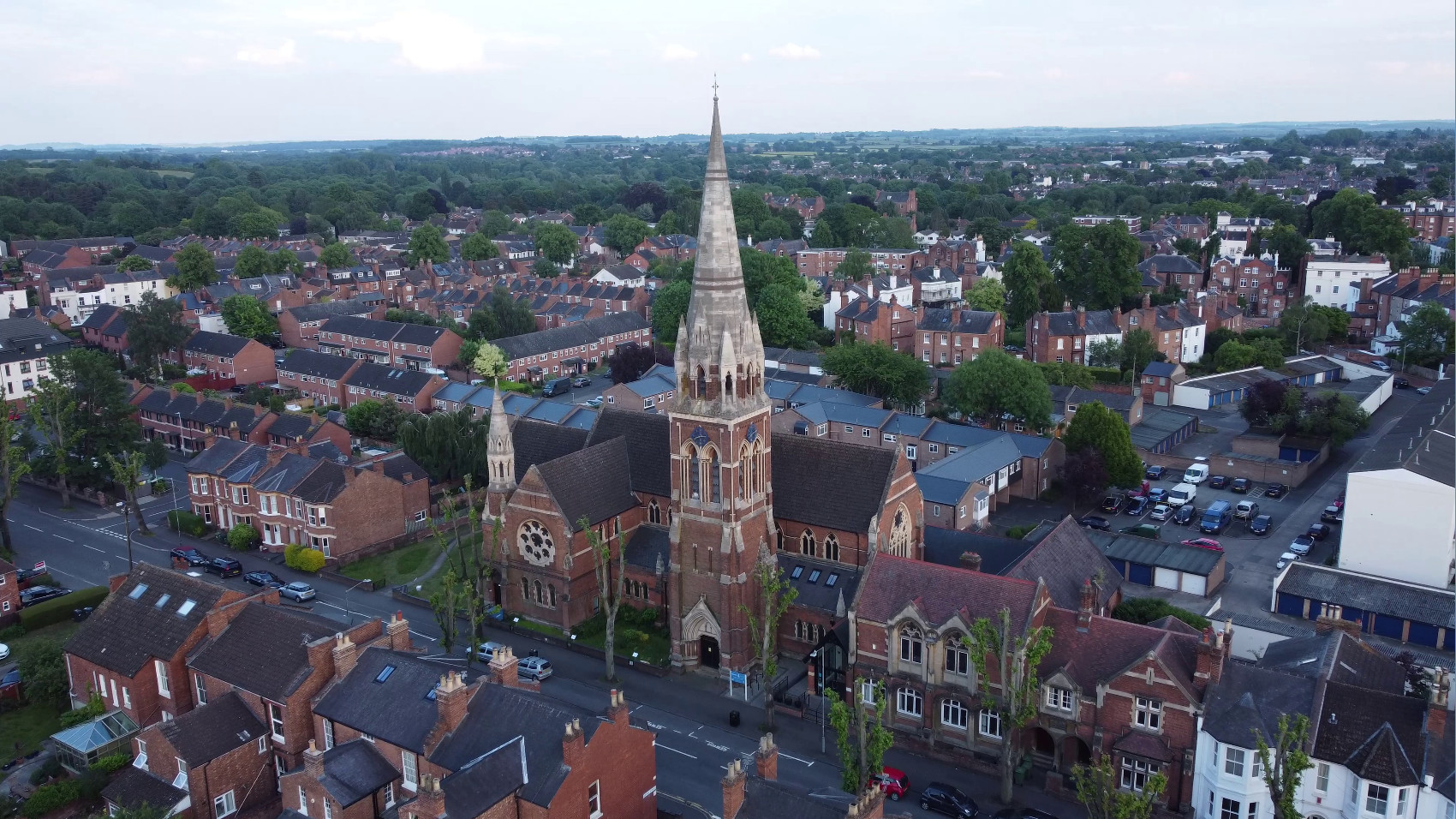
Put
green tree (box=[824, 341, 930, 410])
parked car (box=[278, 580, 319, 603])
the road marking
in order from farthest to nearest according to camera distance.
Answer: green tree (box=[824, 341, 930, 410]), parked car (box=[278, 580, 319, 603]), the road marking

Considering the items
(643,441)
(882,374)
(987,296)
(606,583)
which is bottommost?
(606,583)

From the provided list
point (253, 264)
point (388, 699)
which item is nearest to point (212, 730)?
point (388, 699)

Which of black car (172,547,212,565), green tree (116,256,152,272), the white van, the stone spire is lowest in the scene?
black car (172,547,212,565)

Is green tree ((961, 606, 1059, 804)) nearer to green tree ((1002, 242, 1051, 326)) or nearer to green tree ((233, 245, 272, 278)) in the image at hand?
green tree ((1002, 242, 1051, 326))

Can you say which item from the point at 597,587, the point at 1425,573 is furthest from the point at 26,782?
the point at 1425,573

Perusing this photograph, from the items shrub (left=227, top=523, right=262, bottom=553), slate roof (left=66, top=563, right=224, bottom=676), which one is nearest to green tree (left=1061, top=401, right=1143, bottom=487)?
slate roof (left=66, top=563, right=224, bottom=676)

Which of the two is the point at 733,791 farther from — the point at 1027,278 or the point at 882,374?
the point at 1027,278
